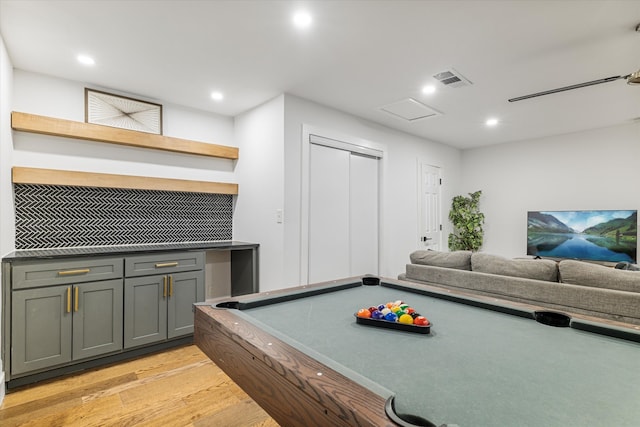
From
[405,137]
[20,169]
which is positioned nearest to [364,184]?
[405,137]

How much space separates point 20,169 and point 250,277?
2.18 meters

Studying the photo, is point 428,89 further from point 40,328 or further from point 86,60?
point 40,328

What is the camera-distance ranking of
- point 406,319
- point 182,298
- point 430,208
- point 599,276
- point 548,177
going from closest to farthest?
1. point 406,319
2. point 599,276
3. point 182,298
4. point 548,177
5. point 430,208

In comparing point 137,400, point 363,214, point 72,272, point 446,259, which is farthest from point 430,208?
point 72,272

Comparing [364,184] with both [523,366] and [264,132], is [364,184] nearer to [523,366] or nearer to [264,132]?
[264,132]

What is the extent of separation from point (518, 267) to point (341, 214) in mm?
1898

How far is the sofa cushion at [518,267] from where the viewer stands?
222cm

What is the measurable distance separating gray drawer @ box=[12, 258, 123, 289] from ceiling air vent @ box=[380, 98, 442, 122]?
3131mm

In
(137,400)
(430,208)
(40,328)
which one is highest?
(430,208)

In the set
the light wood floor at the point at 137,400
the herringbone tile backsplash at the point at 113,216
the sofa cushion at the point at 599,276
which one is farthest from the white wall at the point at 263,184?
the sofa cushion at the point at 599,276

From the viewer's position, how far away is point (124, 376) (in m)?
2.46

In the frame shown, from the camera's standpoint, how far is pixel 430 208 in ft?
17.1

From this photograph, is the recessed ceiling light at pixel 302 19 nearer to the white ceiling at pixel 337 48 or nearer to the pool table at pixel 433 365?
Result: the white ceiling at pixel 337 48

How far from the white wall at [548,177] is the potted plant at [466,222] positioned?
6.4 inches
